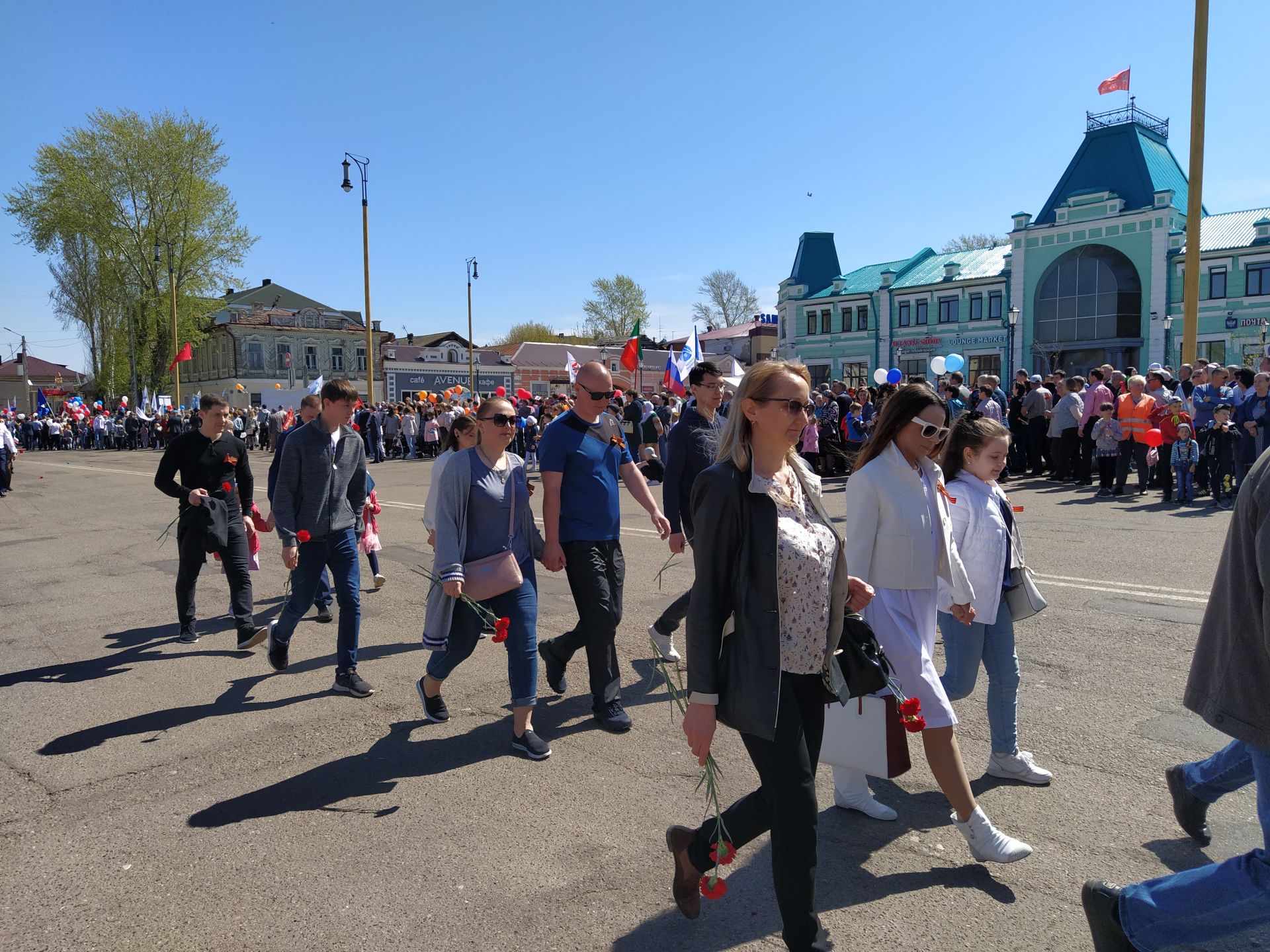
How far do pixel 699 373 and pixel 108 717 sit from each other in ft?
13.7

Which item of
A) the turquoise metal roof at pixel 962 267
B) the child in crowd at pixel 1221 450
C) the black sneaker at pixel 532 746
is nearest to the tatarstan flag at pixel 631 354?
the child in crowd at pixel 1221 450

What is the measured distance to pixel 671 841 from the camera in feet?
9.64

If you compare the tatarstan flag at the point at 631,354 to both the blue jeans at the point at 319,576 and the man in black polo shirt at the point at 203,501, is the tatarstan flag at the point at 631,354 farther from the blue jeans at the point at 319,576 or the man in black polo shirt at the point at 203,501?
the blue jeans at the point at 319,576

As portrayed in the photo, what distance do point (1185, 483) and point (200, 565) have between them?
13.1 meters

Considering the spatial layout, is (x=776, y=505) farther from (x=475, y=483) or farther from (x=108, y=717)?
(x=108, y=717)

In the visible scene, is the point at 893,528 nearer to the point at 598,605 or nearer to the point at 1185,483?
the point at 598,605

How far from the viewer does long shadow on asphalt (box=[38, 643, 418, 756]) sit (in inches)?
187

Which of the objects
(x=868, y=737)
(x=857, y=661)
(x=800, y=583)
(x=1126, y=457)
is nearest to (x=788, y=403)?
(x=800, y=583)

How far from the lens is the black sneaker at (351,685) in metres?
5.38

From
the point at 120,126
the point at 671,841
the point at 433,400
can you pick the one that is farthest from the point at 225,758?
the point at 120,126

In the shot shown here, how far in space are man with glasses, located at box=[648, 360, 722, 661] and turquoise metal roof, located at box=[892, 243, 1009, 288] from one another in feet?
163

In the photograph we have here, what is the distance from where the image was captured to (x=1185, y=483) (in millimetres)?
12836

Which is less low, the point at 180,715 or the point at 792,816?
the point at 792,816

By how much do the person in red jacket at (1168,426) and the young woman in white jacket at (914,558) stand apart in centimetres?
1190
